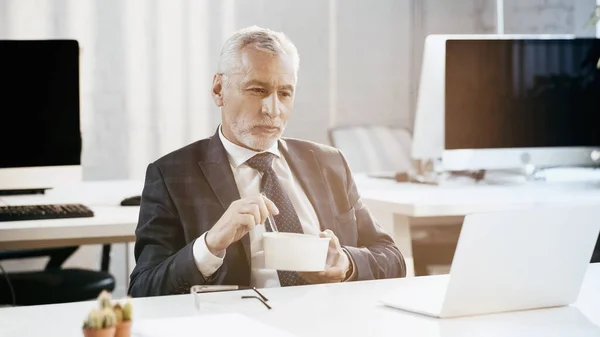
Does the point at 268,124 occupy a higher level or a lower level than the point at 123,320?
higher

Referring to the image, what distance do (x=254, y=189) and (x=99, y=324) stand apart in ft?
3.04

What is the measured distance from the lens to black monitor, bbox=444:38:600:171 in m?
2.93

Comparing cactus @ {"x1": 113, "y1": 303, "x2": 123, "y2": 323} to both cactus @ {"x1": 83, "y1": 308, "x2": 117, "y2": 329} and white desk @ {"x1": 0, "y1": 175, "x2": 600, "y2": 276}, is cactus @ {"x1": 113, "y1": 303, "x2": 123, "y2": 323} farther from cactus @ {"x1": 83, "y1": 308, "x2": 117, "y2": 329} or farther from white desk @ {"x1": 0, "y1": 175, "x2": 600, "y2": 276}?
white desk @ {"x1": 0, "y1": 175, "x2": 600, "y2": 276}

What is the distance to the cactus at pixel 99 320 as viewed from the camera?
98cm

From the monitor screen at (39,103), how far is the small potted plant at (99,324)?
158cm

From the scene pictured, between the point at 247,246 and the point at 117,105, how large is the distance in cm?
256

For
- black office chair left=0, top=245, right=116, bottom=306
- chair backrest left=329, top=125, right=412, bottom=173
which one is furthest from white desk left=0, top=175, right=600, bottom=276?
chair backrest left=329, top=125, right=412, bottom=173

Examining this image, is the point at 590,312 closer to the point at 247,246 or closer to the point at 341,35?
the point at 247,246

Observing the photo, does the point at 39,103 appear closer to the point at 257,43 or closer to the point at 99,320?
the point at 257,43

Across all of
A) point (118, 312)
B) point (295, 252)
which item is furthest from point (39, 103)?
point (118, 312)

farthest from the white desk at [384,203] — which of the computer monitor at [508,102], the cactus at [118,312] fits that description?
the cactus at [118,312]

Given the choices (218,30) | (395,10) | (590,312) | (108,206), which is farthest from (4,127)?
(395,10)

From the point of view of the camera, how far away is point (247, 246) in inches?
71.0

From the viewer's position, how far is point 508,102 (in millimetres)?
2971
